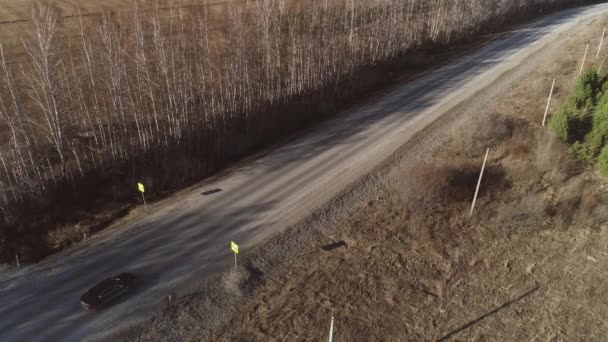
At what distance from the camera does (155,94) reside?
28.2 meters

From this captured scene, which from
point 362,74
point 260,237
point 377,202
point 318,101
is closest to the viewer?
point 260,237

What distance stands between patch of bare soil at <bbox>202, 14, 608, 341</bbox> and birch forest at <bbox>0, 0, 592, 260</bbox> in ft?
30.8

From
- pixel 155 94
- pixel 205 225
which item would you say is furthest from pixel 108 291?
pixel 155 94

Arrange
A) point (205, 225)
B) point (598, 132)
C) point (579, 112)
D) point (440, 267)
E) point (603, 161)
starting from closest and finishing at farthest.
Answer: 1. point (440, 267)
2. point (205, 225)
3. point (603, 161)
4. point (598, 132)
5. point (579, 112)

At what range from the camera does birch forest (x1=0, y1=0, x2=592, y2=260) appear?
19.3 metres

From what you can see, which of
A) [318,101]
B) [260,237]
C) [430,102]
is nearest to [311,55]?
[318,101]

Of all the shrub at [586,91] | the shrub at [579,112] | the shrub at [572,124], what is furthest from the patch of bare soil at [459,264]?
the shrub at [586,91]

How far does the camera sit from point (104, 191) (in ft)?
68.1

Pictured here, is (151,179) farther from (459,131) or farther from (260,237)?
(459,131)

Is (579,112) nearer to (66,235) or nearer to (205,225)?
(205,225)

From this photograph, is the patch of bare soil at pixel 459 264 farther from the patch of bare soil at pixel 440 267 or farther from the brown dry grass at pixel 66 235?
the brown dry grass at pixel 66 235

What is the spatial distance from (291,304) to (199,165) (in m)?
10.5

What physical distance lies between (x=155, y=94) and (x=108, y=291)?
54.6 feet

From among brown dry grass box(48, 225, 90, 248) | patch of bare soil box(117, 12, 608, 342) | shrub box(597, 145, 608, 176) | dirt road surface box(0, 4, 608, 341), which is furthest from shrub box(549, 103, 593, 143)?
brown dry grass box(48, 225, 90, 248)
